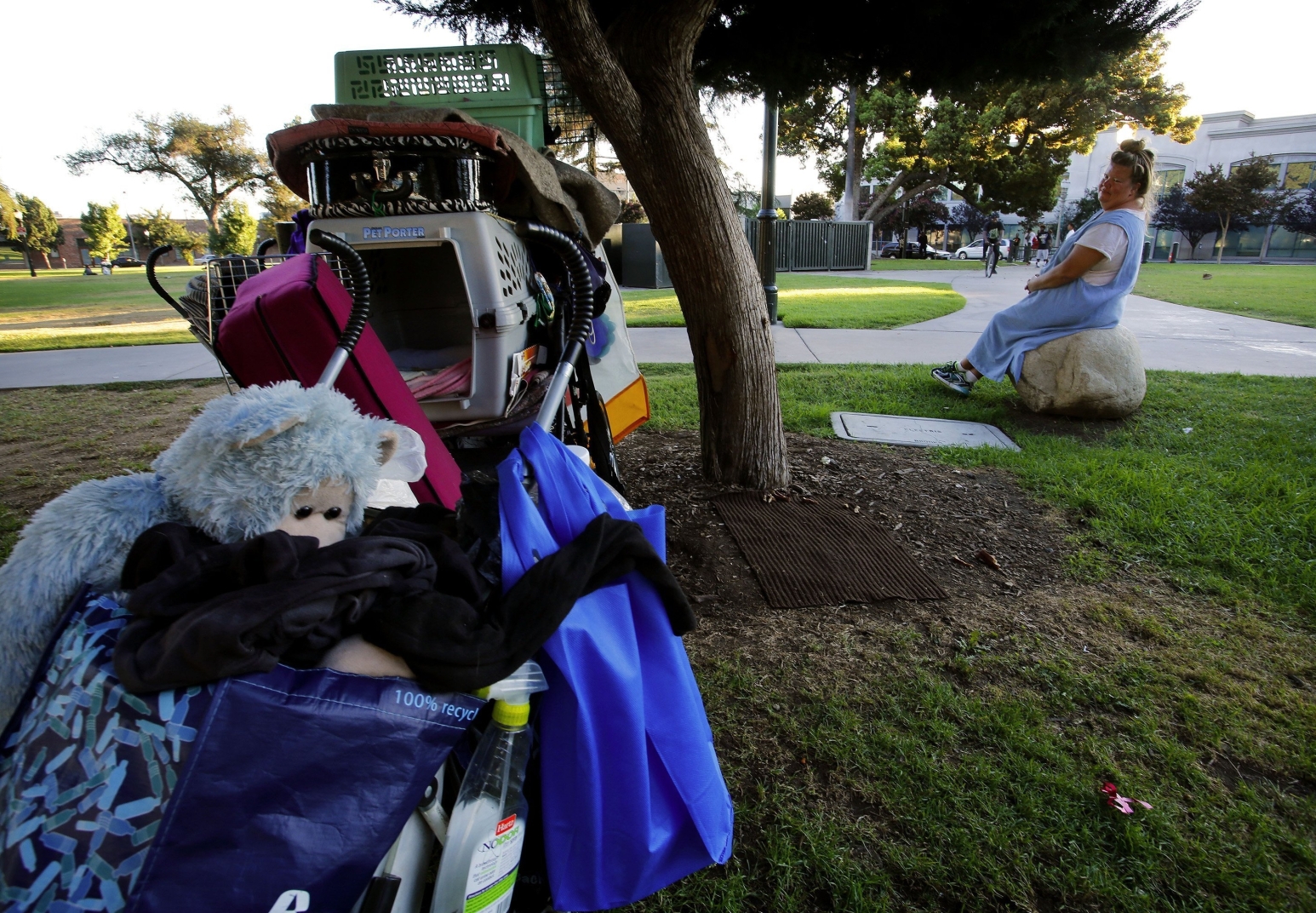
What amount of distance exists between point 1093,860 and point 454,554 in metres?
1.63

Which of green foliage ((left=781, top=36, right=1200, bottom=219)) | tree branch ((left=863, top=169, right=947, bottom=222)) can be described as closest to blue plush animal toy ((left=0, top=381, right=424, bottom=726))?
green foliage ((left=781, top=36, right=1200, bottom=219))

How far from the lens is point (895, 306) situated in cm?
1120

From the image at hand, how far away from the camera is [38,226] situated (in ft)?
164

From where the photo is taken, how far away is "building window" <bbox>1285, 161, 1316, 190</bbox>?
4503cm

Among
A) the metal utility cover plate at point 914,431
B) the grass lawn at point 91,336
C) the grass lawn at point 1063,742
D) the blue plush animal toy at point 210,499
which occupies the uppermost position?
the blue plush animal toy at point 210,499

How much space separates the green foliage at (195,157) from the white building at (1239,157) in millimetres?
57046

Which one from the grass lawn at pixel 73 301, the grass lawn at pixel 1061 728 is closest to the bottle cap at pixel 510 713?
the grass lawn at pixel 1061 728

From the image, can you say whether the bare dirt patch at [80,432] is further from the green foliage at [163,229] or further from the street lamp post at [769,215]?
the green foliage at [163,229]

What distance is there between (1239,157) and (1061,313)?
60.1m

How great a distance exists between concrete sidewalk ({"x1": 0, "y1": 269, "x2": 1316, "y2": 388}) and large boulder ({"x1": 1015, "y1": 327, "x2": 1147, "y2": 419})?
1.96 meters

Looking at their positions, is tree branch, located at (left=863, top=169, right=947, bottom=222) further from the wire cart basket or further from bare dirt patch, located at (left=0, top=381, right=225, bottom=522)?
the wire cart basket

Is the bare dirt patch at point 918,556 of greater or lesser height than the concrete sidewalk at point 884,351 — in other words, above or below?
below

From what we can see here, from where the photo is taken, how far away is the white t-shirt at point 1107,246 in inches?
182

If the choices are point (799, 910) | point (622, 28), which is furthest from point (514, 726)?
point (622, 28)
